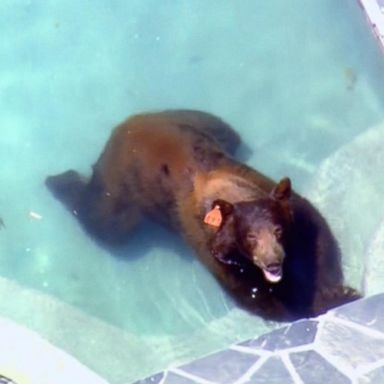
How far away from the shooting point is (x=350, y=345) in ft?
15.0

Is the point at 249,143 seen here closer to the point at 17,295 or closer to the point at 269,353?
the point at 17,295

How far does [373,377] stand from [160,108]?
3.20 m

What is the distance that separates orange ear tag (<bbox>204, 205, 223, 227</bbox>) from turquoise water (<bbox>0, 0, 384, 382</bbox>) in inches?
20.3

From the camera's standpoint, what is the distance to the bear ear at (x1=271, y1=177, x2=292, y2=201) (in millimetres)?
5859

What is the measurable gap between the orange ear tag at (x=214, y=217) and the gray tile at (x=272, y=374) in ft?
5.02

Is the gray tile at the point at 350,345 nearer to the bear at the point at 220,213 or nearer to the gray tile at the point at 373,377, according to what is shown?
the gray tile at the point at 373,377

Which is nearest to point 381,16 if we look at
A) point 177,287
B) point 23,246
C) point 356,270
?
point 356,270

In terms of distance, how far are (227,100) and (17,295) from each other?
1.98 metres

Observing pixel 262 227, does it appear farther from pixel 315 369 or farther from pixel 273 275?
pixel 315 369

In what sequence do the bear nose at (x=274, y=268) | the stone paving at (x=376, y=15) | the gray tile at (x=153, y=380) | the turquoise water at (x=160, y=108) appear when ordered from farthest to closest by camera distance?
the stone paving at (x=376, y=15) → the turquoise water at (x=160, y=108) → the bear nose at (x=274, y=268) → the gray tile at (x=153, y=380)

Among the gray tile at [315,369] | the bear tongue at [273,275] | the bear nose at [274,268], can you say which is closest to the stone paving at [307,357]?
the gray tile at [315,369]

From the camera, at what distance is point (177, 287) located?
251 inches

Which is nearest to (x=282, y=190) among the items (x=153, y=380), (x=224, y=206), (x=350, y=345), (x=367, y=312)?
(x=224, y=206)

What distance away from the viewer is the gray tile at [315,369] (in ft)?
14.6
